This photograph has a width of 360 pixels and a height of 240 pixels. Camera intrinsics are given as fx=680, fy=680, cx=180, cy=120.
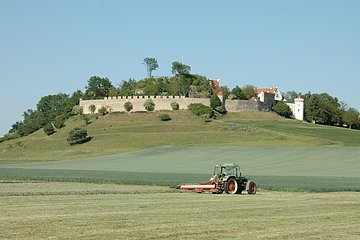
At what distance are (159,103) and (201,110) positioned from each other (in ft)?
48.3

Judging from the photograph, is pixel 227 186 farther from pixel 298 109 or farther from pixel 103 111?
pixel 298 109

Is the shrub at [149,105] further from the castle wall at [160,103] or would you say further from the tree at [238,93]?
the tree at [238,93]

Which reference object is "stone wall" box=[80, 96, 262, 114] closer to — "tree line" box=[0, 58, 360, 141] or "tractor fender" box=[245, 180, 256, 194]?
"tree line" box=[0, 58, 360, 141]

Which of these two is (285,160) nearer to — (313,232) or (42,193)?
(42,193)

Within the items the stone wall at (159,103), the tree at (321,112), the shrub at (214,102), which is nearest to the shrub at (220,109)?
the shrub at (214,102)

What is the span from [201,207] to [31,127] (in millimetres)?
159967

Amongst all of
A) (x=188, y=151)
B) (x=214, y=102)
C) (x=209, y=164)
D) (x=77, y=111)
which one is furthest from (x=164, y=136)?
(x=77, y=111)

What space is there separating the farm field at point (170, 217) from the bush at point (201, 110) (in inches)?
4912

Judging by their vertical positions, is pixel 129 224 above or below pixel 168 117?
below

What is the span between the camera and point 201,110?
529 feet

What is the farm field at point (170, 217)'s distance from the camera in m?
20.9

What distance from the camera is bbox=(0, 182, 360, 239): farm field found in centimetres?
2089

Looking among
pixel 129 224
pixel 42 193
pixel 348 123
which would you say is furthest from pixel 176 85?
pixel 129 224

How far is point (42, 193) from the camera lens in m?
36.5
